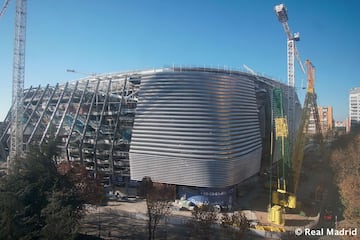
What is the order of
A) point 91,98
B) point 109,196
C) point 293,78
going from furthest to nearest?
point 293,78 → point 91,98 → point 109,196

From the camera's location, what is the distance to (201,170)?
40812 mm

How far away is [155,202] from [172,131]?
13.6 meters

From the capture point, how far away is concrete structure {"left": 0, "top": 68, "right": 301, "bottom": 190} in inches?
1618

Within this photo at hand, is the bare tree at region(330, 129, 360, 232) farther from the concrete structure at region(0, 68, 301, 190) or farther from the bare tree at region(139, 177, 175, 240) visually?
the bare tree at region(139, 177, 175, 240)

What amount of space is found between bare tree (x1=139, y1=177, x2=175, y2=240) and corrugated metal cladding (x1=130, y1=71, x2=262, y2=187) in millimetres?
2284

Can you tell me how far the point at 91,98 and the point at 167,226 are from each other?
1315 inches

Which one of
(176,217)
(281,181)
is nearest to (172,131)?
(176,217)

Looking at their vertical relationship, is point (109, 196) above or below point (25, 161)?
below

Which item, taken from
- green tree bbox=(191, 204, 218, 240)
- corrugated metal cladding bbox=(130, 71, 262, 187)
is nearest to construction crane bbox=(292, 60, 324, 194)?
corrugated metal cladding bbox=(130, 71, 262, 187)

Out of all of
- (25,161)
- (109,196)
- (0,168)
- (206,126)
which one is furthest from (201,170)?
(0,168)

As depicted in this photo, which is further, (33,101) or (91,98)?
(33,101)

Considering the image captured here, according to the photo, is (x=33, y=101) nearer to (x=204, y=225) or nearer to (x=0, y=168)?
(x=0, y=168)

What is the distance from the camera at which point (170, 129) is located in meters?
42.3

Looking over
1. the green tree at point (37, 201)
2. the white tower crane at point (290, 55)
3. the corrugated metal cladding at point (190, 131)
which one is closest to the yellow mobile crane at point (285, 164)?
the corrugated metal cladding at point (190, 131)
